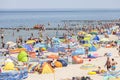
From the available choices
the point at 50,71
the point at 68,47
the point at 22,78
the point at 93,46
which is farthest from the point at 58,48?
the point at 22,78

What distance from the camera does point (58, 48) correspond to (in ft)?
98.4

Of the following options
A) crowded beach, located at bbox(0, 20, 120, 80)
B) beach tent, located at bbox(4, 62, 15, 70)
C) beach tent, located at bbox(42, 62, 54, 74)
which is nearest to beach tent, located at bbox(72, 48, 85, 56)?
crowded beach, located at bbox(0, 20, 120, 80)

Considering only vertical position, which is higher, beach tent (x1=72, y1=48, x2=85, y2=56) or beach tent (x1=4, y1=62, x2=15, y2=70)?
beach tent (x1=4, y1=62, x2=15, y2=70)

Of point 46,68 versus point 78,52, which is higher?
point 46,68

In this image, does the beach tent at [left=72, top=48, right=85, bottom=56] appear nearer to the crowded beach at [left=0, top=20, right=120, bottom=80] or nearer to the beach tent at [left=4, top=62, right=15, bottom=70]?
the crowded beach at [left=0, top=20, right=120, bottom=80]

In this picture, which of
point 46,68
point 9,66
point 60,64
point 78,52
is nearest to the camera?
point 46,68

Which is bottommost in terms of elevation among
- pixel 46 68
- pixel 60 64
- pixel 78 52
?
pixel 78 52

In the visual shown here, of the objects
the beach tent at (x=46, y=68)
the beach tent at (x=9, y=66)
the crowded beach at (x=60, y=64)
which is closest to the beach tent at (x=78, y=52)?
the crowded beach at (x=60, y=64)

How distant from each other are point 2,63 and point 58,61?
4024 mm

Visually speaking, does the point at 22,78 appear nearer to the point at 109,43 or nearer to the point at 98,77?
the point at 98,77

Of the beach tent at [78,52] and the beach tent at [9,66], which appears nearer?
the beach tent at [9,66]

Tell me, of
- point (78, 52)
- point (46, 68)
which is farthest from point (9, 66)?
point (78, 52)

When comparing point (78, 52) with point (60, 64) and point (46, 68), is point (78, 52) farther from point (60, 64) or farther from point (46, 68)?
point (46, 68)

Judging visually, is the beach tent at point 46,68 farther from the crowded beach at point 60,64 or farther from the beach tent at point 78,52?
the beach tent at point 78,52
